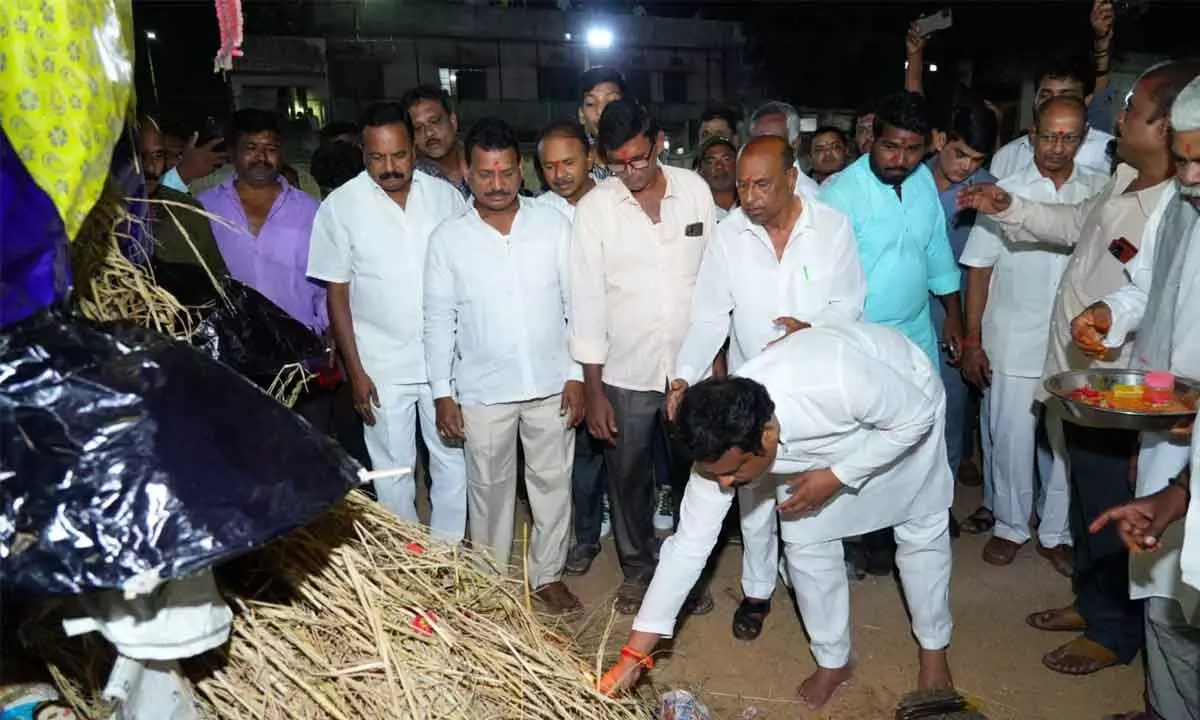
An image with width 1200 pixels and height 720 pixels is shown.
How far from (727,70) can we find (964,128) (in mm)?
14774

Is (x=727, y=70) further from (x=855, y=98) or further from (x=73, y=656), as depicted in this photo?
(x=73, y=656)

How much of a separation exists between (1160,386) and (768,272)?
4.15 ft

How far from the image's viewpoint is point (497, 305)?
11.0 ft

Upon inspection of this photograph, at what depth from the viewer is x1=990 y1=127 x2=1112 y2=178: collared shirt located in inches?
161

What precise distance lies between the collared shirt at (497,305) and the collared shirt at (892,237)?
1.21 m

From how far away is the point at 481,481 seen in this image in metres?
3.52

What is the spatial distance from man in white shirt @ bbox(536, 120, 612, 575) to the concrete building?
11258 mm

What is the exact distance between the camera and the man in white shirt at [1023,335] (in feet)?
12.3

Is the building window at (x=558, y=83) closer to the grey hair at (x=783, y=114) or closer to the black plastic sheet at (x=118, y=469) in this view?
the grey hair at (x=783, y=114)

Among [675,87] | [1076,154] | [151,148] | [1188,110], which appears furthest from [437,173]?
[675,87]

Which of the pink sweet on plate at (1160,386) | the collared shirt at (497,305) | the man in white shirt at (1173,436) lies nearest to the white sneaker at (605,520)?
the collared shirt at (497,305)

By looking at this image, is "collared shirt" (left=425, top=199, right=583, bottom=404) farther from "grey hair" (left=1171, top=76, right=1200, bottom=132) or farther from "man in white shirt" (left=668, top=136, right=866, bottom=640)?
"grey hair" (left=1171, top=76, right=1200, bottom=132)

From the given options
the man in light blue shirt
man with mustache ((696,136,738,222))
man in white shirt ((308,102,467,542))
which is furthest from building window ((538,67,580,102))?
the man in light blue shirt

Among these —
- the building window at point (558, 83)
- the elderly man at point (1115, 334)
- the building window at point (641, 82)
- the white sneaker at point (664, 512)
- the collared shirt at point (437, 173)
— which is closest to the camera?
the elderly man at point (1115, 334)
